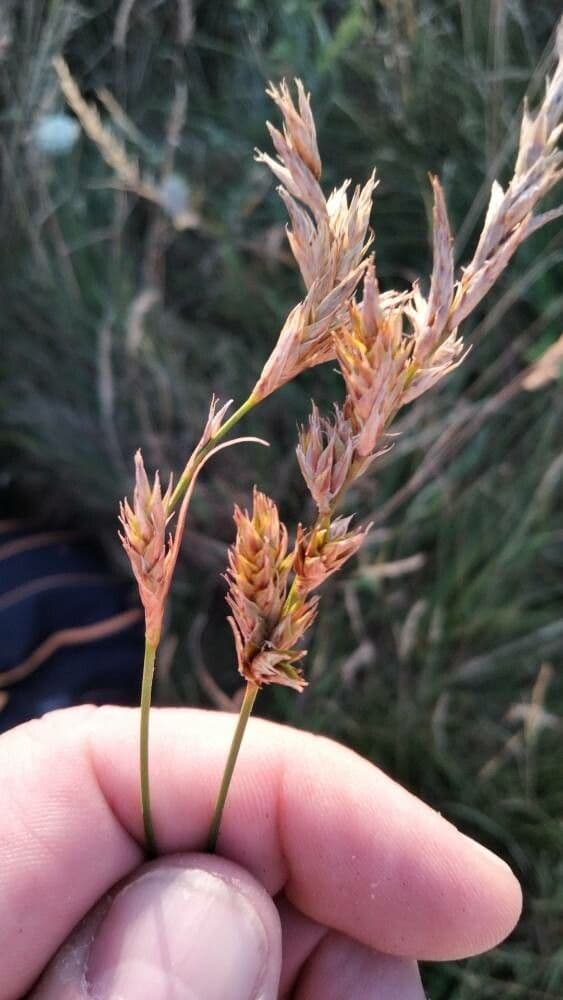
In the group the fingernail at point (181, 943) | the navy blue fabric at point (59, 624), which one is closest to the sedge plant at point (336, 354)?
the fingernail at point (181, 943)

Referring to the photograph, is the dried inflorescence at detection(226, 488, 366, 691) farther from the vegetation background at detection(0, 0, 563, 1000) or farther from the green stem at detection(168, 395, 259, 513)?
the vegetation background at detection(0, 0, 563, 1000)

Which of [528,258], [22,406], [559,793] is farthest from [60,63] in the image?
[559,793]

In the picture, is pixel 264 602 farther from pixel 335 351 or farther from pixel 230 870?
pixel 230 870

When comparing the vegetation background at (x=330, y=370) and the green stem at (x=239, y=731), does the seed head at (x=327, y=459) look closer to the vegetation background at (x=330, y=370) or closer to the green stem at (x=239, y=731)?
the green stem at (x=239, y=731)

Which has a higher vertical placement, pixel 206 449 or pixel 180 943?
pixel 206 449

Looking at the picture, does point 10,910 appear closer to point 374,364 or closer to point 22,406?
point 374,364

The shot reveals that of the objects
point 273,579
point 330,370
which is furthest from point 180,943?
point 330,370

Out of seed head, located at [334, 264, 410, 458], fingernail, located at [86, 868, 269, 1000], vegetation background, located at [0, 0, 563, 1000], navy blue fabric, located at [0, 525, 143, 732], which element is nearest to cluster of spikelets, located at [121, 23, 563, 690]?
seed head, located at [334, 264, 410, 458]

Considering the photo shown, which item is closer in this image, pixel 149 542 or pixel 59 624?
pixel 149 542
